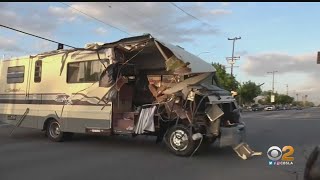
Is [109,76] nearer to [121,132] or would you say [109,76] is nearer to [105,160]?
[121,132]

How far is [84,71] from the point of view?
1420 cm

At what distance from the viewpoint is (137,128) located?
13.0 m

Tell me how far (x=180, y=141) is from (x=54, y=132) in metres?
5.17

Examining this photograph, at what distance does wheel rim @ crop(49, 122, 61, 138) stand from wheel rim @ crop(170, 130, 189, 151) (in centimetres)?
463

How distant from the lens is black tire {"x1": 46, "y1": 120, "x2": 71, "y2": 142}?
14.9 meters

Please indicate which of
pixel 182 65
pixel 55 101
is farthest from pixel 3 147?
pixel 182 65

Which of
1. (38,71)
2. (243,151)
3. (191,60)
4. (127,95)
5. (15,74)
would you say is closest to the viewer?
(243,151)

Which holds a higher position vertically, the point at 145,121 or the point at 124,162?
the point at 145,121

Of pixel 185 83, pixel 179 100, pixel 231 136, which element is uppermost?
pixel 185 83

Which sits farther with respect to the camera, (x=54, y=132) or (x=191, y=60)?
(x=54, y=132)

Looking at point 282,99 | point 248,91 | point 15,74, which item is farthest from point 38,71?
point 282,99

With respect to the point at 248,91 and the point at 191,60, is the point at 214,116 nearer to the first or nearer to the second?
the point at 191,60

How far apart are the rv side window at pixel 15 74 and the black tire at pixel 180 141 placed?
6858 mm

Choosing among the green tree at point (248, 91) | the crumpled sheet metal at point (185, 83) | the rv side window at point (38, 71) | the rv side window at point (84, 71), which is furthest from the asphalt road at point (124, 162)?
the green tree at point (248, 91)
